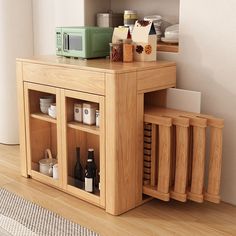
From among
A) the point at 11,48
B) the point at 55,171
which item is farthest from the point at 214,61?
the point at 11,48

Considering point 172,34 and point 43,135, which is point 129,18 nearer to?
point 172,34

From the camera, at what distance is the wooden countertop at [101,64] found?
7.72 feet

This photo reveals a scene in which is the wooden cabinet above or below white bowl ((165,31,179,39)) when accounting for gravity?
below

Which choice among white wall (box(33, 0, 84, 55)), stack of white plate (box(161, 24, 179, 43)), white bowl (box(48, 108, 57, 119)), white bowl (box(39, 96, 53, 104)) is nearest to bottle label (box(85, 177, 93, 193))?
white bowl (box(48, 108, 57, 119))

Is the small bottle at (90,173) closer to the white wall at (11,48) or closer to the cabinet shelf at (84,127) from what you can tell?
the cabinet shelf at (84,127)

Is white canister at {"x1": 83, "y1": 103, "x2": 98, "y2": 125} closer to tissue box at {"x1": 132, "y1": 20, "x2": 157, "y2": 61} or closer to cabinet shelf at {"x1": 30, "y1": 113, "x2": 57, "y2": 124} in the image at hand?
cabinet shelf at {"x1": 30, "y1": 113, "x2": 57, "y2": 124}

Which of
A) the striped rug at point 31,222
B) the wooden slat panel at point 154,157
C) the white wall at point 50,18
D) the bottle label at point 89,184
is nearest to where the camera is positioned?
the striped rug at point 31,222

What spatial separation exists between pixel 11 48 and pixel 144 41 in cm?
136

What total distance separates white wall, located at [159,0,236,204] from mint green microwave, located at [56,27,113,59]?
1.53 ft

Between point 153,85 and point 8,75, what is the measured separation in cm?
152

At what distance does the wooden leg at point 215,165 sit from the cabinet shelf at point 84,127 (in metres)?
0.63

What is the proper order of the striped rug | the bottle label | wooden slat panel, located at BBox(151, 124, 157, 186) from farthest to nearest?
the bottle label → wooden slat panel, located at BBox(151, 124, 157, 186) → the striped rug

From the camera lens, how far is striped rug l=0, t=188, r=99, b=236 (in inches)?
89.5

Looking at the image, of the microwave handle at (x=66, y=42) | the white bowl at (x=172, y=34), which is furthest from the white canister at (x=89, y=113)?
the white bowl at (x=172, y=34)
